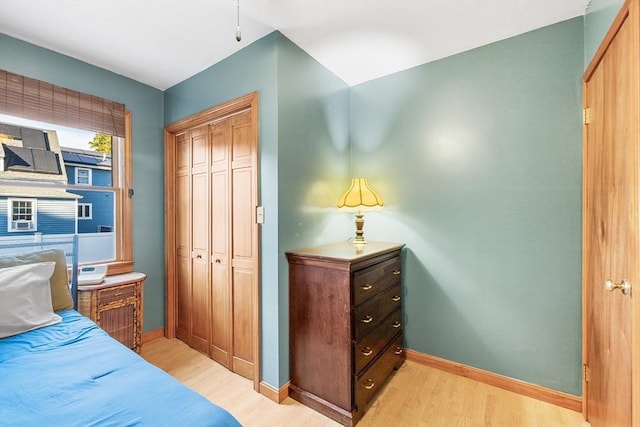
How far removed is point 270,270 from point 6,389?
4.09 feet

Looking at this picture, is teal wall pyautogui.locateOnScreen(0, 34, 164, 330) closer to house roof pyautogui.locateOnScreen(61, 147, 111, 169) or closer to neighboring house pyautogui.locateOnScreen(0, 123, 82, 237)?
house roof pyautogui.locateOnScreen(61, 147, 111, 169)

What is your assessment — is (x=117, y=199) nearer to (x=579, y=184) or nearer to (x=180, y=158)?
(x=180, y=158)

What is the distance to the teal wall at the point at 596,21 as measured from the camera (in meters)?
1.29

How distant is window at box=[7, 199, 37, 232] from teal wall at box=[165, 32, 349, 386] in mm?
1546

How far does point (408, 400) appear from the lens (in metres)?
1.86

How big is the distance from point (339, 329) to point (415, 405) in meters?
0.76

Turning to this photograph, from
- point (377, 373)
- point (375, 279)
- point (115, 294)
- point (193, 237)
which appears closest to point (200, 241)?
point (193, 237)

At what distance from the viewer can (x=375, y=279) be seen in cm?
191

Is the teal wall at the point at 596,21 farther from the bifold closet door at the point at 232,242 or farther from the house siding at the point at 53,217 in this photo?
the house siding at the point at 53,217

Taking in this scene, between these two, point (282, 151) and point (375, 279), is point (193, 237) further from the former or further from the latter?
point (375, 279)

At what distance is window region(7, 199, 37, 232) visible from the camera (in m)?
2.02

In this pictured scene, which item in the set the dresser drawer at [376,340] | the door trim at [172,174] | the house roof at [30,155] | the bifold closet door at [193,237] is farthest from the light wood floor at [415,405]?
the house roof at [30,155]

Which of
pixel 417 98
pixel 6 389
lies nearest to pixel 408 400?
pixel 6 389

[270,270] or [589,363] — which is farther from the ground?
[270,270]
